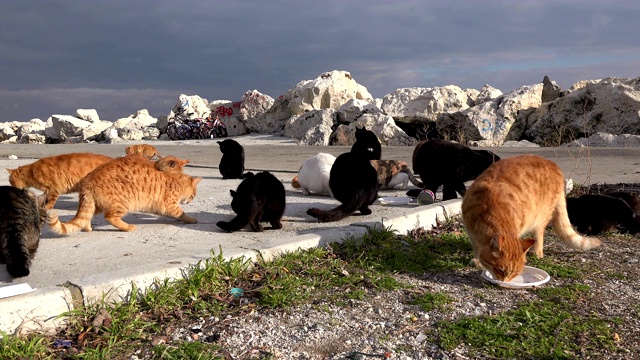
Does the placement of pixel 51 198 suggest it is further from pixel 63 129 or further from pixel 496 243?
pixel 63 129

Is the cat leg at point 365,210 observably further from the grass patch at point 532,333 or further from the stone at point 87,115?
the stone at point 87,115

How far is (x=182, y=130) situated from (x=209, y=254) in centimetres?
2601

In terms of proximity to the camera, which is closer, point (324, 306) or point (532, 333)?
point (532, 333)

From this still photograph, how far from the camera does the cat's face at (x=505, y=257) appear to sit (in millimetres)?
3541

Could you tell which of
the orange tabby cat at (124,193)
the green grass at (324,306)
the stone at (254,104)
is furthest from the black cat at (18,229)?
the stone at (254,104)

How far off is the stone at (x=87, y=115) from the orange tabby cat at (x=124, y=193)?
3677 centimetres

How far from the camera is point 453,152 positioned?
20.8ft

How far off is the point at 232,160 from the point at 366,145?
319cm

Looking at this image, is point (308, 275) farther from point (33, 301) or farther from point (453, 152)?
point (453, 152)

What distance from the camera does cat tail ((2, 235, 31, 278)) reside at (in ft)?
11.2

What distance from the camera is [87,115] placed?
1526 inches

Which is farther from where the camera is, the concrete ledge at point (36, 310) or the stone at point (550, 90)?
the stone at point (550, 90)

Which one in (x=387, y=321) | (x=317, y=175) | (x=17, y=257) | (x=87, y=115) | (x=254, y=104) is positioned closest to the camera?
(x=387, y=321)

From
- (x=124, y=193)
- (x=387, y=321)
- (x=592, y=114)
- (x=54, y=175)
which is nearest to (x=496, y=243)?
(x=387, y=321)
